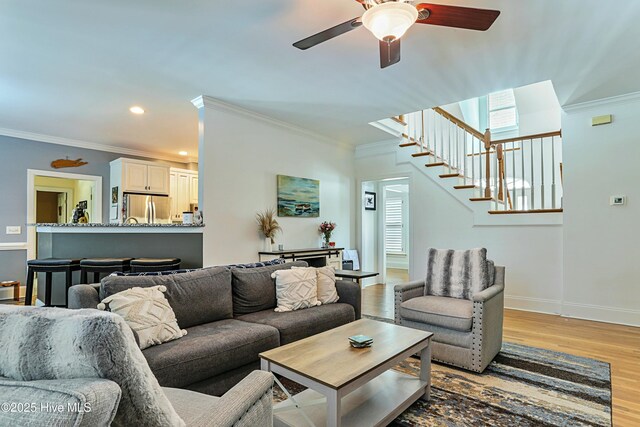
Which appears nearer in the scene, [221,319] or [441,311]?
[221,319]

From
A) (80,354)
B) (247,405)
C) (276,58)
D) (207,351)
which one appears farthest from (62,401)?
(276,58)

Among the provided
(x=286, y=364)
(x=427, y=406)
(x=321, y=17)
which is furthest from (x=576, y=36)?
(x=286, y=364)

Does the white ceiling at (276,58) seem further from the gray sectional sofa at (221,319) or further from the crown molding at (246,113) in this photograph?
the gray sectional sofa at (221,319)

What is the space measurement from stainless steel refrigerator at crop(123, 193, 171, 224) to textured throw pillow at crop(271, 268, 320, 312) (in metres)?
4.32

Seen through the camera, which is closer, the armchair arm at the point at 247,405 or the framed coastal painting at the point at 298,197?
the armchair arm at the point at 247,405

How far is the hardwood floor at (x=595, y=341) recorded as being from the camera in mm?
2231

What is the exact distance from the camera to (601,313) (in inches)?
159

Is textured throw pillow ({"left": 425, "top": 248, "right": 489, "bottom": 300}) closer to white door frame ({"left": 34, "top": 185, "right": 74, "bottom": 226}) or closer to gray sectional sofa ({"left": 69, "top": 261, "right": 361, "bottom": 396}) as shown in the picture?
gray sectional sofa ({"left": 69, "top": 261, "right": 361, "bottom": 396})

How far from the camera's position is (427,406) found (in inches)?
83.7

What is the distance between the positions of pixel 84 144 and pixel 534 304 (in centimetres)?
760

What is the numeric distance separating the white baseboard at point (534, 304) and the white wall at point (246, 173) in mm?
2969

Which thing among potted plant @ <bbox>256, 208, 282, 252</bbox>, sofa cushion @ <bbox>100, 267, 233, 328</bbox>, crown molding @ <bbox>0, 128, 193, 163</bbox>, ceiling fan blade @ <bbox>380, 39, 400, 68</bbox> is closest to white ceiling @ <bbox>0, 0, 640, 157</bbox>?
ceiling fan blade @ <bbox>380, 39, 400, 68</bbox>

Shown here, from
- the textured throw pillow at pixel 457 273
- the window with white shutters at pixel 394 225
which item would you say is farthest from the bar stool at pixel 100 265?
the window with white shutters at pixel 394 225

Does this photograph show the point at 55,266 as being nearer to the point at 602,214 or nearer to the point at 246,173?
the point at 246,173
